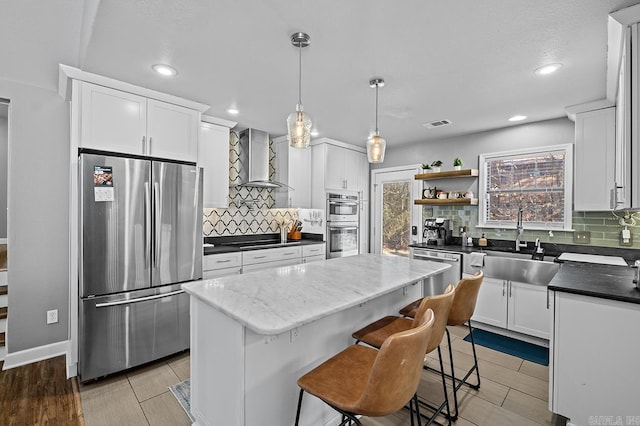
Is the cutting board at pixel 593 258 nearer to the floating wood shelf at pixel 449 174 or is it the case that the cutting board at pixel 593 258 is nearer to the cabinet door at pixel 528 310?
the cabinet door at pixel 528 310

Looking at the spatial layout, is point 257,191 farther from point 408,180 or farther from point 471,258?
point 471,258

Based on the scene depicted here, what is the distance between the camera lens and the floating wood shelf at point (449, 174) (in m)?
4.13

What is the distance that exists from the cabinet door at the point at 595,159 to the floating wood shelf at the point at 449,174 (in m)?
1.11

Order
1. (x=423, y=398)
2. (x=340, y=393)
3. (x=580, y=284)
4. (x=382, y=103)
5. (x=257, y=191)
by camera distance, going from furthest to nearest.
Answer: (x=257, y=191) → (x=382, y=103) → (x=423, y=398) → (x=580, y=284) → (x=340, y=393)

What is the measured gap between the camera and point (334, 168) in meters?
4.73

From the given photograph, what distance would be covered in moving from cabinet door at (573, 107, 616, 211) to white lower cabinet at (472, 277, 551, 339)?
41.1 inches

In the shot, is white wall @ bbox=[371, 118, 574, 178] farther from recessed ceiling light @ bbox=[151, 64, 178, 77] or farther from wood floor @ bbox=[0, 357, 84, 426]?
wood floor @ bbox=[0, 357, 84, 426]

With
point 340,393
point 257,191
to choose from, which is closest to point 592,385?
point 340,393

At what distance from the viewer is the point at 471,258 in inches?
146

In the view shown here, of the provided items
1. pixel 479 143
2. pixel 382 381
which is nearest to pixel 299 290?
pixel 382 381

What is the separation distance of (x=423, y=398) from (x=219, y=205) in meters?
2.92

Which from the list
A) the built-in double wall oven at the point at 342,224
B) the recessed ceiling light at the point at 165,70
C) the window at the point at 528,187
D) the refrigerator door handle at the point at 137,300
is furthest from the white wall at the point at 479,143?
the refrigerator door handle at the point at 137,300

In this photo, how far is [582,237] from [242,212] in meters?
4.23

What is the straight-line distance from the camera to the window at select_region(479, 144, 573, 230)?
3627 millimetres
